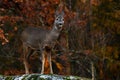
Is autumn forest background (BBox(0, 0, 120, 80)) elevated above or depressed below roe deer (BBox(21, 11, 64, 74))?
below

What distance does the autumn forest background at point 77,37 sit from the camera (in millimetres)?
17047

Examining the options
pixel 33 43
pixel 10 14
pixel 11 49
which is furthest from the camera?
pixel 11 49

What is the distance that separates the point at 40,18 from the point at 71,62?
159 inches

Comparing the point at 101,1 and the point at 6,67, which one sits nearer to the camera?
the point at 6,67

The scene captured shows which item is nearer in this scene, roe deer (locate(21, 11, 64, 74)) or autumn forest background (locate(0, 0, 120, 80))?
roe deer (locate(21, 11, 64, 74))

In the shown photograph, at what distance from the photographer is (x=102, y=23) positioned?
21422mm

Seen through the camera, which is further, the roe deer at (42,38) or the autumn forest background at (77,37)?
the autumn forest background at (77,37)

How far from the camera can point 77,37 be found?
19.7 m

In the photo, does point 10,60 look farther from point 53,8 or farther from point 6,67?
point 53,8

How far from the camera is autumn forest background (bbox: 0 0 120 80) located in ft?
55.9

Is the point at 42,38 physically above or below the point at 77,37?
above

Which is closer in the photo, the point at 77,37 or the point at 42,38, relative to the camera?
the point at 42,38

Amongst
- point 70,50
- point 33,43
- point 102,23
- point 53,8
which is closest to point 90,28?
point 102,23

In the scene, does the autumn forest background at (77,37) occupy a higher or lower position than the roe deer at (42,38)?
lower
